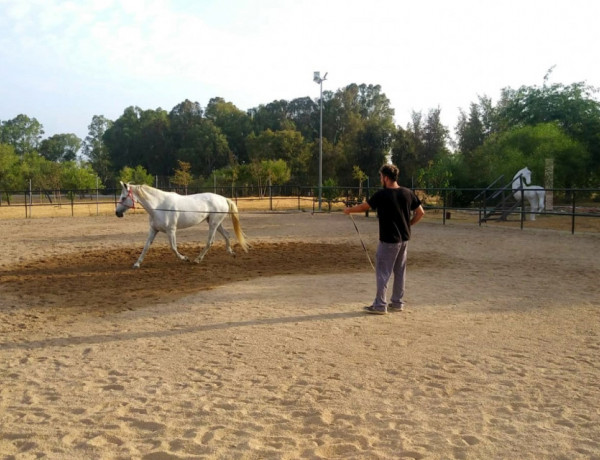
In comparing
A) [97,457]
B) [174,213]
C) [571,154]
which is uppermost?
[571,154]

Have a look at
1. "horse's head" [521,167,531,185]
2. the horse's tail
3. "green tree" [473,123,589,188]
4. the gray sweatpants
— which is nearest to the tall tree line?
"green tree" [473,123,589,188]

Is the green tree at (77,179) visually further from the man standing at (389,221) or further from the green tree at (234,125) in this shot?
the man standing at (389,221)

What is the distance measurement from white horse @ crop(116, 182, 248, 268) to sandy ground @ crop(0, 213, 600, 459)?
923 millimetres

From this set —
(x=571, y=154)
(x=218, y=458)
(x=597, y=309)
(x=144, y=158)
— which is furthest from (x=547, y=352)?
(x=144, y=158)

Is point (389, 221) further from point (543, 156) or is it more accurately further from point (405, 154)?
point (405, 154)

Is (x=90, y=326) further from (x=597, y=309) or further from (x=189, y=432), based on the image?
(x=597, y=309)

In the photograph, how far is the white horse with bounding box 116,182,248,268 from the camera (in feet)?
30.8

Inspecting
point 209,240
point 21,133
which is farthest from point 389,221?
point 21,133

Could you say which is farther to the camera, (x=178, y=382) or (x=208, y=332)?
(x=208, y=332)

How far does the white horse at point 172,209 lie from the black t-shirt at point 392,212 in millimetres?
4905

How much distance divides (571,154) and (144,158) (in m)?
64.5

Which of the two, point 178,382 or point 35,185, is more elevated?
point 35,185

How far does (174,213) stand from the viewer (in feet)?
31.5

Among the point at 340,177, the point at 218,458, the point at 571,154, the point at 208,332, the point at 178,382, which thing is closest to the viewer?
the point at 218,458
